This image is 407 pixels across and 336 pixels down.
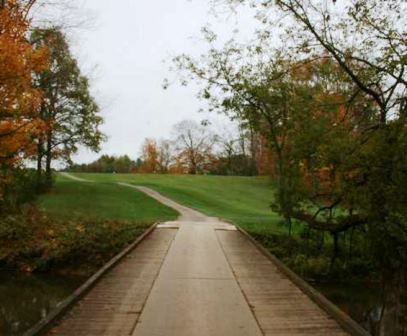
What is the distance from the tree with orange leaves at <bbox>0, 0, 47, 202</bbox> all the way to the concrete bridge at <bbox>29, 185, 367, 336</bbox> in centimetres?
527

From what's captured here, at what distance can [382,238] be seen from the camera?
14.9 m

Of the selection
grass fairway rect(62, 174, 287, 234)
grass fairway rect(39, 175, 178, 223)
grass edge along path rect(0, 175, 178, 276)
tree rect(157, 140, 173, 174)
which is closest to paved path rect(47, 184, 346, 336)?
grass edge along path rect(0, 175, 178, 276)

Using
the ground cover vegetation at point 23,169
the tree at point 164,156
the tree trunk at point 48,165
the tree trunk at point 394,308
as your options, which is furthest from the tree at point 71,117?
the tree at point 164,156

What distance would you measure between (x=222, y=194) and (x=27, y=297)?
49106 millimetres

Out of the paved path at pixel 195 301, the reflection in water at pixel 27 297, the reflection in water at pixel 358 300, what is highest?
the paved path at pixel 195 301

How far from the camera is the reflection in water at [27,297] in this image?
12926 mm

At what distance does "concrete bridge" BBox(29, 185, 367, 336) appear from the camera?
9664mm

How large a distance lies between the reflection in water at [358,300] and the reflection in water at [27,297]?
7.54 m

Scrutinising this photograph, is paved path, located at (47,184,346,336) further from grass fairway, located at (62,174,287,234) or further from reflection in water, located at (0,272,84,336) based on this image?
grass fairway, located at (62,174,287,234)

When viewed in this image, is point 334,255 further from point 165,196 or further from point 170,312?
point 165,196

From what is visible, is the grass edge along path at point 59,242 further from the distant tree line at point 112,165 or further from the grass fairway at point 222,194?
the distant tree line at point 112,165

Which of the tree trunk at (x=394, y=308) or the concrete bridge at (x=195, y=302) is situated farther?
the tree trunk at (x=394, y=308)

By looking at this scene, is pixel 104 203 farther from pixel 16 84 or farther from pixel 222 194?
pixel 16 84

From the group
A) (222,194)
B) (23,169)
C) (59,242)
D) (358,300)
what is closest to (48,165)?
(222,194)
